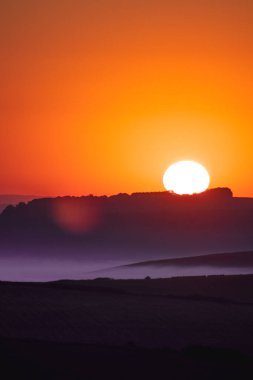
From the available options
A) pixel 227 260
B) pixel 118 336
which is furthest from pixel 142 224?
pixel 118 336

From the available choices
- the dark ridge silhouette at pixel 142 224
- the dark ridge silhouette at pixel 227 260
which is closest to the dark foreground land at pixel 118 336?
the dark ridge silhouette at pixel 227 260

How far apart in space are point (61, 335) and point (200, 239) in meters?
154

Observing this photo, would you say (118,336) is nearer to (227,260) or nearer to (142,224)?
(227,260)

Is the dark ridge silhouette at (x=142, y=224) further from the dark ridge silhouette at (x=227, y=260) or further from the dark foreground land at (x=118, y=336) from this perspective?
the dark foreground land at (x=118, y=336)

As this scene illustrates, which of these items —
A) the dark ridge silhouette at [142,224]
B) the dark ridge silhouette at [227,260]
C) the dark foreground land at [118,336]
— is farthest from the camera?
the dark ridge silhouette at [142,224]

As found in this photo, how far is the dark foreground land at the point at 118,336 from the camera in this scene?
22953mm

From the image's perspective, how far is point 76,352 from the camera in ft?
81.5

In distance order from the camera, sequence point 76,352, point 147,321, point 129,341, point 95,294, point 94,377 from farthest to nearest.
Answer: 1. point 95,294
2. point 147,321
3. point 129,341
4. point 76,352
5. point 94,377

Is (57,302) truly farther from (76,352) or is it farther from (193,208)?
(193,208)

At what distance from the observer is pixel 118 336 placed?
94.5 feet

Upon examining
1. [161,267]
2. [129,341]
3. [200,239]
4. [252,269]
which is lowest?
[129,341]

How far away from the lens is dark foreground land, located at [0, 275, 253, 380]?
22953mm

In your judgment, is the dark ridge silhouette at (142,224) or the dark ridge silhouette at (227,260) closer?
the dark ridge silhouette at (227,260)

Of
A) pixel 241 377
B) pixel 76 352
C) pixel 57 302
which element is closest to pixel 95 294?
pixel 57 302
